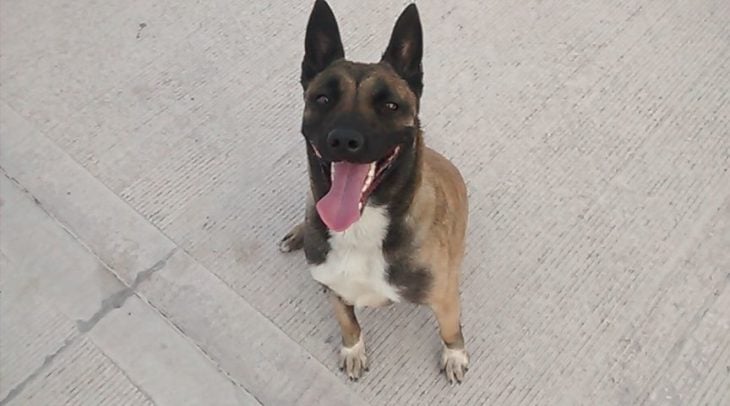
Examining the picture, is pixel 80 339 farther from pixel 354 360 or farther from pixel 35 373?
pixel 354 360

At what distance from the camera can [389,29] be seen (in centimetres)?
348

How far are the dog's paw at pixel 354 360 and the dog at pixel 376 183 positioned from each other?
209 millimetres

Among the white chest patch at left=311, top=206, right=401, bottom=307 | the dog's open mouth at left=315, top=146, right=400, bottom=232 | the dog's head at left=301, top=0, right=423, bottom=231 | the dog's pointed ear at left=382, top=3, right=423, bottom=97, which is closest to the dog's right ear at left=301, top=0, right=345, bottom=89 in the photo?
the dog's head at left=301, top=0, right=423, bottom=231

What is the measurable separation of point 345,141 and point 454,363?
1.04m

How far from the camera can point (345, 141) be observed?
1799 mm

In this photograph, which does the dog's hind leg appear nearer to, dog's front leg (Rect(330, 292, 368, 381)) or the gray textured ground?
the gray textured ground

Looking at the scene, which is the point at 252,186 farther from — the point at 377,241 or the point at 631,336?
the point at 631,336

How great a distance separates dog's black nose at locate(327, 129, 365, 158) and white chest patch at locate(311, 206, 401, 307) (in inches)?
11.1

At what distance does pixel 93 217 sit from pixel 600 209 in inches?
76.3

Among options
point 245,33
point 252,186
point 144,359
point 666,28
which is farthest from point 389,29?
point 144,359

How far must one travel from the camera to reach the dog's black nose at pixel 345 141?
1797 millimetres

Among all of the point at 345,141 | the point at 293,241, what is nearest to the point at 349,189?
the point at 345,141

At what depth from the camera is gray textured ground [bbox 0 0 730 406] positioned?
2.58 meters

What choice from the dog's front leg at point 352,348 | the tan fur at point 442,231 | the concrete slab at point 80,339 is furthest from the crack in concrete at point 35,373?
the tan fur at point 442,231
